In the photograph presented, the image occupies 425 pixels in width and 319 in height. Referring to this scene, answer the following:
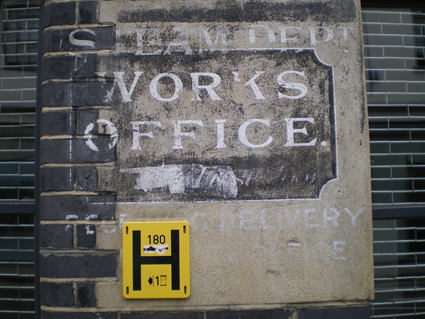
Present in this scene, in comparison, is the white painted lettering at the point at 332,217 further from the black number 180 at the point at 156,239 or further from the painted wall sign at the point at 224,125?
the black number 180 at the point at 156,239

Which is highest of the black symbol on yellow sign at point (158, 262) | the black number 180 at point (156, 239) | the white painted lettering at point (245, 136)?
the white painted lettering at point (245, 136)

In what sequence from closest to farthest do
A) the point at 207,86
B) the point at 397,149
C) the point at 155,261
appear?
the point at 155,261, the point at 207,86, the point at 397,149

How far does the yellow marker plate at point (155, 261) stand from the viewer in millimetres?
1275

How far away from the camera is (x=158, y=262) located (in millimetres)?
1274

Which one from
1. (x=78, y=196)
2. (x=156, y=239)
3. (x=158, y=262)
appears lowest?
(x=158, y=262)

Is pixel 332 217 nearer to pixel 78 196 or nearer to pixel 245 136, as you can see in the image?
pixel 245 136

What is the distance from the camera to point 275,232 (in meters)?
1.33

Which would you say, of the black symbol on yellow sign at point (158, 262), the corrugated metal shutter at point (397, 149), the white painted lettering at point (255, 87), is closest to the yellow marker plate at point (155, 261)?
the black symbol on yellow sign at point (158, 262)

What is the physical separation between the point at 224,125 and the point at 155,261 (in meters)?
0.75

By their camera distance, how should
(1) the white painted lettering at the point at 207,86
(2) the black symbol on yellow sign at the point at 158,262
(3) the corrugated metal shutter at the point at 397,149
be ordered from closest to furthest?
1. (2) the black symbol on yellow sign at the point at 158,262
2. (1) the white painted lettering at the point at 207,86
3. (3) the corrugated metal shutter at the point at 397,149

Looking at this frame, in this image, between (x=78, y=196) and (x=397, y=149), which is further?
(x=397, y=149)

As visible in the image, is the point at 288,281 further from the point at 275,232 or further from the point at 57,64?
the point at 57,64

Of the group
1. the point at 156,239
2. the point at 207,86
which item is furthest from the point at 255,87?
the point at 156,239

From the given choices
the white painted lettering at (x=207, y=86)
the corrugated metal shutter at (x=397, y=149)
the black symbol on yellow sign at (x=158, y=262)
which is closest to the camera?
the black symbol on yellow sign at (x=158, y=262)
